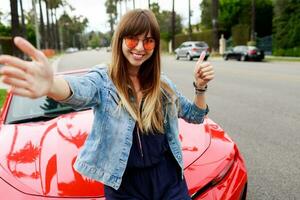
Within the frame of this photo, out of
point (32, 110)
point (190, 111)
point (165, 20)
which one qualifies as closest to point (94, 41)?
point (165, 20)

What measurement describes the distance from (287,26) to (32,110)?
3074 centimetres

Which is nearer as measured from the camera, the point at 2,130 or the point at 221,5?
the point at 2,130

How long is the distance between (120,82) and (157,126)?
0.99ft

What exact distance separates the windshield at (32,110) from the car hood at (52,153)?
27cm

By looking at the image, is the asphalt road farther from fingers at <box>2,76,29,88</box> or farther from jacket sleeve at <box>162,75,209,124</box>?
fingers at <box>2,76,29,88</box>

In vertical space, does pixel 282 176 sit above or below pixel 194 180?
below

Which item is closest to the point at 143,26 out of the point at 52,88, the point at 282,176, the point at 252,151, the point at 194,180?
the point at 52,88

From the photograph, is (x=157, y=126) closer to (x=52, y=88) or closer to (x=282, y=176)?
(x=52, y=88)

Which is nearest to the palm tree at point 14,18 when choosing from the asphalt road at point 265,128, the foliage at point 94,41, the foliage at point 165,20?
the asphalt road at point 265,128

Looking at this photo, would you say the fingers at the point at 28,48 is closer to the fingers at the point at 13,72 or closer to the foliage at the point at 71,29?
the fingers at the point at 13,72

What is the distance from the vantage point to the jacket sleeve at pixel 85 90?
74.2 inches

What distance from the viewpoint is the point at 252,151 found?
5242mm

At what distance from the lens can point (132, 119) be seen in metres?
2.02

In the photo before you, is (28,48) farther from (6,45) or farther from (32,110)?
(6,45)
